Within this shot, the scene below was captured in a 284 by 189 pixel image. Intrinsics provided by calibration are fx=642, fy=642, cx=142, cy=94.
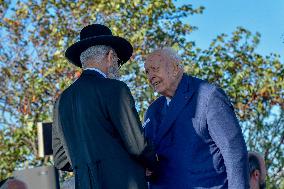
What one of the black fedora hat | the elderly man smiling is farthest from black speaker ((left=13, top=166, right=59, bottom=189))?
the elderly man smiling

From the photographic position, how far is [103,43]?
138 inches

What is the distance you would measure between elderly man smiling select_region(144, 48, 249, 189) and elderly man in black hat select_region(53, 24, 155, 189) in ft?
0.76

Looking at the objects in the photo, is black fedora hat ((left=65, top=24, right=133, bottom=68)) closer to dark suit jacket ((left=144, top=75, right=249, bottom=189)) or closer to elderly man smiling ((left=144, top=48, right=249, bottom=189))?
elderly man smiling ((left=144, top=48, right=249, bottom=189))

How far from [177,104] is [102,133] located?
53 centimetres

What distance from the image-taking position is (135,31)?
39.9 feet

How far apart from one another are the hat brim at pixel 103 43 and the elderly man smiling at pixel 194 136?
0.15 m

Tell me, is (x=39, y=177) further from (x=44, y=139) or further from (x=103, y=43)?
(x=103, y=43)

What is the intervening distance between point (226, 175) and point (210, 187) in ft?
0.39

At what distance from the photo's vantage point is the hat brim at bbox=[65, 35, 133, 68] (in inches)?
137

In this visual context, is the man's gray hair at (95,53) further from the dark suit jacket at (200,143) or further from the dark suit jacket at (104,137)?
the dark suit jacket at (200,143)

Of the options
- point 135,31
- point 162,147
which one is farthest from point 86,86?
point 135,31

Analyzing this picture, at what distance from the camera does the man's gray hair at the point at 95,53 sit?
3.46 metres

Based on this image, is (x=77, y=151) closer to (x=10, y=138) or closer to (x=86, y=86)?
(x=86, y=86)

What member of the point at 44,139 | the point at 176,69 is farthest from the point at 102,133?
the point at 44,139
